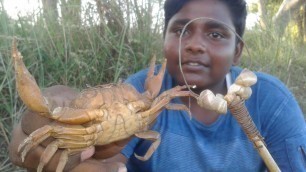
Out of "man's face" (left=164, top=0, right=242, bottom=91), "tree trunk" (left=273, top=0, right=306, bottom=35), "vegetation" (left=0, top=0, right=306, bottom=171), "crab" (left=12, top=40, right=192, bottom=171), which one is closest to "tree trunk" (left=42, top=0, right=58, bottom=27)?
"vegetation" (left=0, top=0, right=306, bottom=171)

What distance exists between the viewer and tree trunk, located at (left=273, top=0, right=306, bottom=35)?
16.3 ft

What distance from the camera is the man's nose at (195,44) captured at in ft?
6.54

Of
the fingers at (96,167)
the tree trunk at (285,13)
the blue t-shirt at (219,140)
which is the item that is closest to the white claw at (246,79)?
Answer: the fingers at (96,167)

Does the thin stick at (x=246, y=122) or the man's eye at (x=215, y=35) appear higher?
the man's eye at (x=215, y=35)

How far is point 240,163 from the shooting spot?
221 centimetres

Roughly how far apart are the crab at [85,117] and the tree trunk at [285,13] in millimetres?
3327

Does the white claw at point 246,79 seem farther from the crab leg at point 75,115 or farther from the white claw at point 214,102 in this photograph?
the crab leg at point 75,115

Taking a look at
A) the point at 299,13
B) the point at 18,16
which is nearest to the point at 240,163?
the point at 18,16

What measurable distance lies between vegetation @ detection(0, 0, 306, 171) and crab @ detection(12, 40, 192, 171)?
126 centimetres

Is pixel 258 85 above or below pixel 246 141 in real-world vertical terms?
above

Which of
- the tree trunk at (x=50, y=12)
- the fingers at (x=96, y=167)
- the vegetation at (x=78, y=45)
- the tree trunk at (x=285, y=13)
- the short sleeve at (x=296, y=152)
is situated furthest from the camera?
the tree trunk at (x=285, y=13)

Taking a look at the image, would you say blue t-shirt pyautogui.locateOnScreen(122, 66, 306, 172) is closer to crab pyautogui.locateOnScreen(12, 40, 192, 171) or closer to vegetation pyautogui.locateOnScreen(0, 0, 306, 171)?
crab pyautogui.locateOnScreen(12, 40, 192, 171)

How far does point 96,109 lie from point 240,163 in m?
0.94

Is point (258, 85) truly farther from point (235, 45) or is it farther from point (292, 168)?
point (292, 168)
